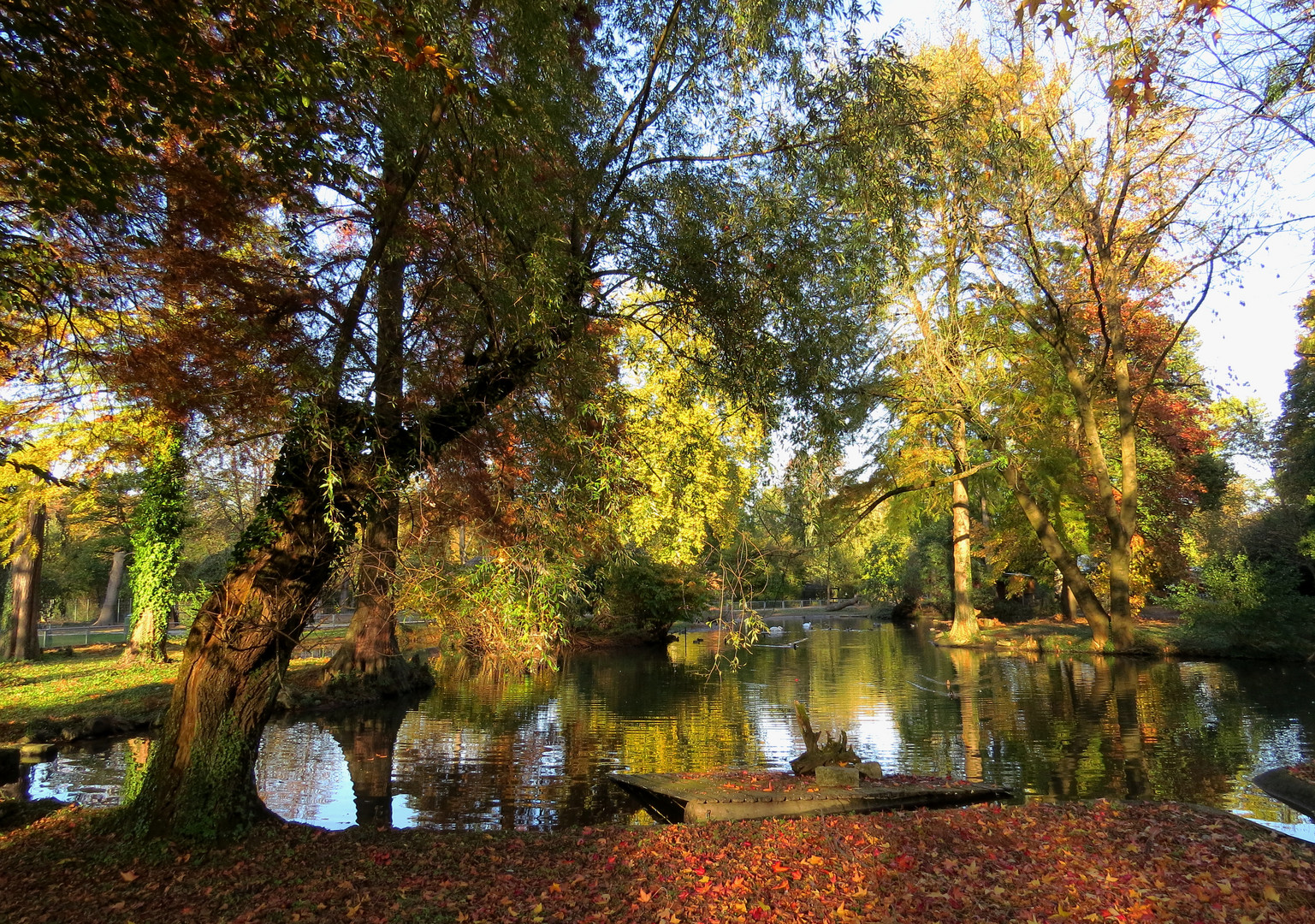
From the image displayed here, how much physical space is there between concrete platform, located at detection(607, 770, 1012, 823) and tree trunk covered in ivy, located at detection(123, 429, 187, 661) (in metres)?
16.7

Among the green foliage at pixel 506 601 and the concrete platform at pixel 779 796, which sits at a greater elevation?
the green foliage at pixel 506 601

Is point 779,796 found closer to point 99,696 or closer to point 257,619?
point 257,619

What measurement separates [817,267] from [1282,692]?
1627 cm

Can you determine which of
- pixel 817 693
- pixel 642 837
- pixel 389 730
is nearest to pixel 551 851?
Result: pixel 642 837

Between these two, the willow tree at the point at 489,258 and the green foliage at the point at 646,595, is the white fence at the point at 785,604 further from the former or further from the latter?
the willow tree at the point at 489,258

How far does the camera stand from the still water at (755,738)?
9.54m

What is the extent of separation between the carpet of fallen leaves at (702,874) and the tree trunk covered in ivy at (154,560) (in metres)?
14.9

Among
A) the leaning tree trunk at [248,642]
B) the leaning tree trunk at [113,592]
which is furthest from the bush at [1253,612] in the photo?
the leaning tree trunk at [113,592]

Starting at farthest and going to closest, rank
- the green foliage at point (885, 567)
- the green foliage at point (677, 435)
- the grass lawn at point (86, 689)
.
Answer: the green foliage at point (885, 567) < the grass lawn at point (86, 689) < the green foliage at point (677, 435)

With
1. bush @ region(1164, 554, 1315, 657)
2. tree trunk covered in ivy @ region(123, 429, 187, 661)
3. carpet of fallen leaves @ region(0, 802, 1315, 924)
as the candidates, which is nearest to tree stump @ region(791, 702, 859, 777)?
carpet of fallen leaves @ region(0, 802, 1315, 924)

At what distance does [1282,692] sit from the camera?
1677 centimetres

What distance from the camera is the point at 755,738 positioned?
13.6 m

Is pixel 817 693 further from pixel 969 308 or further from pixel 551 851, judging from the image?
pixel 551 851

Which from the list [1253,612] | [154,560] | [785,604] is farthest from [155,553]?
[785,604]
